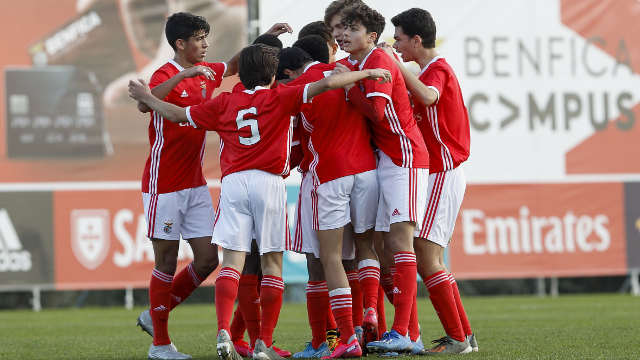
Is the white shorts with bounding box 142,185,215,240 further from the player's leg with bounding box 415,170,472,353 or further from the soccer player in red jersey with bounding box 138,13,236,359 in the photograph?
the player's leg with bounding box 415,170,472,353

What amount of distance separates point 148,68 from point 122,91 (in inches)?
17.3

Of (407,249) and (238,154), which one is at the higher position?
(238,154)

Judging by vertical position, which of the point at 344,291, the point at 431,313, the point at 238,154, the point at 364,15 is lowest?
the point at 431,313

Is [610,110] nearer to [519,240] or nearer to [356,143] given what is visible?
[519,240]

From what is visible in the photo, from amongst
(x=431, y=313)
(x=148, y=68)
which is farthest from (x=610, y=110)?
(x=148, y=68)

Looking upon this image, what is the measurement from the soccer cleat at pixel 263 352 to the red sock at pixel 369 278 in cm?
68

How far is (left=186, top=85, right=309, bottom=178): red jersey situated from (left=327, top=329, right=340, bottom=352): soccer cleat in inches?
46.7

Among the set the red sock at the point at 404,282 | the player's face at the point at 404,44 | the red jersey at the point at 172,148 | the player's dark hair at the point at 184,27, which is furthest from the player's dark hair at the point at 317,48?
the red sock at the point at 404,282

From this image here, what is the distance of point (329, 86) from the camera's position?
18.9ft

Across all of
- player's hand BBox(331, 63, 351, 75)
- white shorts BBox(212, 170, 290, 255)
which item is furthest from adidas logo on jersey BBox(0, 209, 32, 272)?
player's hand BBox(331, 63, 351, 75)

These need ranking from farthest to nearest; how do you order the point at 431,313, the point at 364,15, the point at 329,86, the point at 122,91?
the point at 122,91, the point at 431,313, the point at 364,15, the point at 329,86

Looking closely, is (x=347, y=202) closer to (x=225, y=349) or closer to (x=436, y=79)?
(x=436, y=79)

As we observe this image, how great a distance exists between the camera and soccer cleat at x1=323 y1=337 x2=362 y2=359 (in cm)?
591

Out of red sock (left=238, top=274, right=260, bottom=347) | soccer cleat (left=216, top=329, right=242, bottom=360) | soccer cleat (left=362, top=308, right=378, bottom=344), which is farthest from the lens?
red sock (left=238, top=274, right=260, bottom=347)
